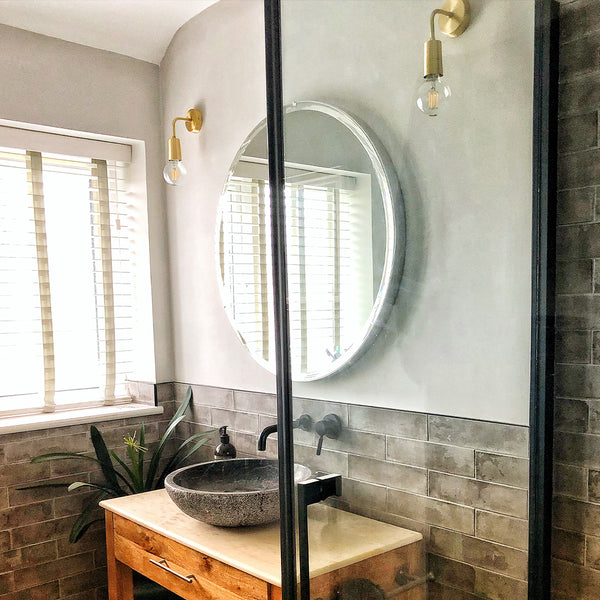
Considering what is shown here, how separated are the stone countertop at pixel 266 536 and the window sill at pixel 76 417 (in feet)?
1.33

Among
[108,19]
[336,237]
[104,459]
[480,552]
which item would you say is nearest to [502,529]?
[480,552]

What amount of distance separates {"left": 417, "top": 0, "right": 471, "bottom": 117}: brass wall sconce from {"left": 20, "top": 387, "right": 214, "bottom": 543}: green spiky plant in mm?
1614

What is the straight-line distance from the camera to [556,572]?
2.81 feet

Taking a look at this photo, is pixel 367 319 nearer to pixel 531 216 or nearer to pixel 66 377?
pixel 531 216

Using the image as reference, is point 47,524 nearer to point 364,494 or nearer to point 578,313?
point 364,494

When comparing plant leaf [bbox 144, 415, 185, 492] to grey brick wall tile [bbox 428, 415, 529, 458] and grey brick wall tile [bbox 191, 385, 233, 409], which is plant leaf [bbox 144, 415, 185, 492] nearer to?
grey brick wall tile [bbox 191, 385, 233, 409]

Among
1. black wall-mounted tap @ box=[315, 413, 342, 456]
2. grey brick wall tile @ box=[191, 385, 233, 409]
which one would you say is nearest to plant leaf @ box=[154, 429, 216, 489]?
grey brick wall tile @ box=[191, 385, 233, 409]

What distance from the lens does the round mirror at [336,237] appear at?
999 millimetres

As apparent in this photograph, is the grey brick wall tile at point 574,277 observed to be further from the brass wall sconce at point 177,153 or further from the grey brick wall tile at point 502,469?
the brass wall sconce at point 177,153

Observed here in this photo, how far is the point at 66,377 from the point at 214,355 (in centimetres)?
63

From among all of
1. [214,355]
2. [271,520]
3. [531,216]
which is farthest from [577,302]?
[214,355]

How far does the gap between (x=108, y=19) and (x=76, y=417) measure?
1428 millimetres

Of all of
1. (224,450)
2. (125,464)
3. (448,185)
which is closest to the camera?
(448,185)

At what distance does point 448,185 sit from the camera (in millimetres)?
916
